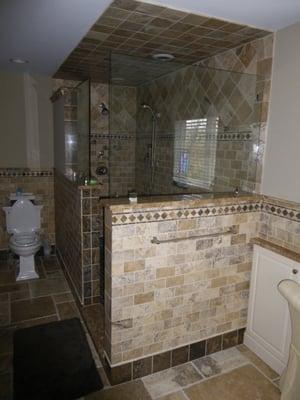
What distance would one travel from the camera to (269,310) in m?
2.09

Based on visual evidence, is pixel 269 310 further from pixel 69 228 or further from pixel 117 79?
pixel 117 79

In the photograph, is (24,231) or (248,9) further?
(24,231)

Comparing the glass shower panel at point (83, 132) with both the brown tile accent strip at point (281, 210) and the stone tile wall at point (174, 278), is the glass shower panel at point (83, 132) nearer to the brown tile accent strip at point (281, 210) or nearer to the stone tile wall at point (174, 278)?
the stone tile wall at point (174, 278)

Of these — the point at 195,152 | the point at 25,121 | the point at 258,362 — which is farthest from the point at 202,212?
the point at 25,121

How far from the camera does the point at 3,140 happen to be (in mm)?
3541

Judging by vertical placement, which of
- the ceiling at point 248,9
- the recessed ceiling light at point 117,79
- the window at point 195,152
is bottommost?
the window at point 195,152

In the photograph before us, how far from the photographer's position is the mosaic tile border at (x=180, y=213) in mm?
1760

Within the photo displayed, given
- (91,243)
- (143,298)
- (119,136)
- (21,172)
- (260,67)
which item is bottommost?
(143,298)

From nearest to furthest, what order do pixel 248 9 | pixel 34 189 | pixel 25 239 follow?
pixel 248 9 < pixel 25 239 < pixel 34 189

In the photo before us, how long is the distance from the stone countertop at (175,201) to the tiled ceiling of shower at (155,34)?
1.12m

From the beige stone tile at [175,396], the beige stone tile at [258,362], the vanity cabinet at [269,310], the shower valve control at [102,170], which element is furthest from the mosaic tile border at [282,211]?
the shower valve control at [102,170]

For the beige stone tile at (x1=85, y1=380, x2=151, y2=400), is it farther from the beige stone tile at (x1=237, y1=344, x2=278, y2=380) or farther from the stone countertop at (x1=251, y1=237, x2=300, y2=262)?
the stone countertop at (x1=251, y1=237, x2=300, y2=262)

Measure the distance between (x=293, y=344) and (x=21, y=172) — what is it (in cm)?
334

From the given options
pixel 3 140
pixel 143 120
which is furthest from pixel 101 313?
pixel 3 140
